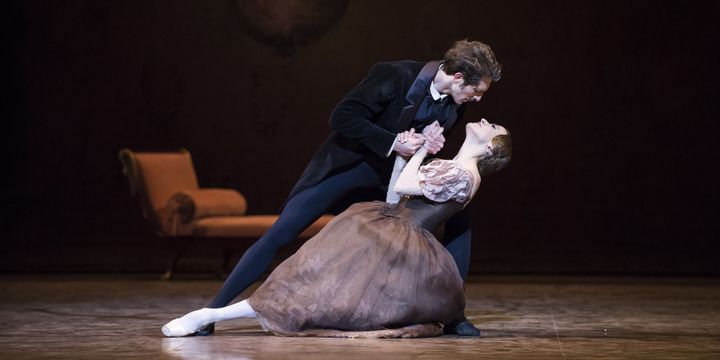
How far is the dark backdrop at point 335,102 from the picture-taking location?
8625 mm

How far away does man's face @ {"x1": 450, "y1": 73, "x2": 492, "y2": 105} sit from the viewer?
3.94 meters

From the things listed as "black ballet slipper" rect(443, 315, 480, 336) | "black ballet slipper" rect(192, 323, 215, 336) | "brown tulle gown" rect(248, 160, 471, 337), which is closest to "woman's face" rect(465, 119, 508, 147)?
"brown tulle gown" rect(248, 160, 471, 337)

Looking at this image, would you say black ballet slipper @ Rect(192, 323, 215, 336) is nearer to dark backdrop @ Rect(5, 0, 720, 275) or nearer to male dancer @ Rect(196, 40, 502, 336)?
male dancer @ Rect(196, 40, 502, 336)

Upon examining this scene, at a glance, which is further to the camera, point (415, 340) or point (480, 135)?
point (480, 135)

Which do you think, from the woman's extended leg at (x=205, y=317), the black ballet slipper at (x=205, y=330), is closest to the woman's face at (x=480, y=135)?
the woman's extended leg at (x=205, y=317)

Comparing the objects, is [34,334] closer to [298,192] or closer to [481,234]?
[298,192]

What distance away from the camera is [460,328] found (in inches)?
162

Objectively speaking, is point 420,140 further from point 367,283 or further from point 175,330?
point 175,330

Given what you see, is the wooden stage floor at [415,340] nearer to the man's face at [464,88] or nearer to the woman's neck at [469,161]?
the woman's neck at [469,161]

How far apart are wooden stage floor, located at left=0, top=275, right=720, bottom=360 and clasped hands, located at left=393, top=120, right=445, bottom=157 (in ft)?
2.04

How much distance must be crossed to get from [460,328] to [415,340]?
11.8 inches

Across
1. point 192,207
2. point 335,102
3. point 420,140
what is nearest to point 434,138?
point 420,140

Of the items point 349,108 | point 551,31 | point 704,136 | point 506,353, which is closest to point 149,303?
point 349,108

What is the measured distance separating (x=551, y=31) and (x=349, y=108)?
4.88 meters
